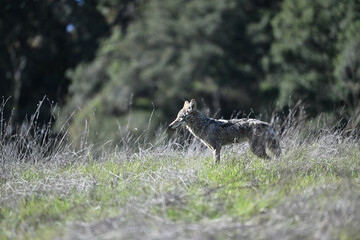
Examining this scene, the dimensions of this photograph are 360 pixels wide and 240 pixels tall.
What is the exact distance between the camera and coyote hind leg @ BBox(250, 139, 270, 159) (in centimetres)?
592

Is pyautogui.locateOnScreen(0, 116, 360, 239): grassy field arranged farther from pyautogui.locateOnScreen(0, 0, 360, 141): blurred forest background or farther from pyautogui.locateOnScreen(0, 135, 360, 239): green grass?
pyautogui.locateOnScreen(0, 0, 360, 141): blurred forest background

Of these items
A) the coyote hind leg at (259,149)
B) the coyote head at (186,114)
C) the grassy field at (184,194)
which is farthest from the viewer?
the coyote head at (186,114)

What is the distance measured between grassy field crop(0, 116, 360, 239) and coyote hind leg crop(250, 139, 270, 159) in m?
0.28

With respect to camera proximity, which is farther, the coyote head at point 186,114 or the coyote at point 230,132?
the coyote head at point 186,114

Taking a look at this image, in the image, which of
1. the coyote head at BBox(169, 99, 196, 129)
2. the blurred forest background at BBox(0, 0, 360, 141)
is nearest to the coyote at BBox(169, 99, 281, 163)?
the coyote head at BBox(169, 99, 196, 129)

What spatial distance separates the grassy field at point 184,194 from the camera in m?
3.58

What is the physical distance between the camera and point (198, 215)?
4.00m

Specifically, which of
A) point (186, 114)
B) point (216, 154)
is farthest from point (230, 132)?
point (186, 114)

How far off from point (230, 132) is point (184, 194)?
2168 mm

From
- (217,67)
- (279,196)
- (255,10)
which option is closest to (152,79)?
(217,67)

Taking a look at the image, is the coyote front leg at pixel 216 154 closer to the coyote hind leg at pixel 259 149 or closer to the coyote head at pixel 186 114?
the coyote hind leg at pixel 259 149

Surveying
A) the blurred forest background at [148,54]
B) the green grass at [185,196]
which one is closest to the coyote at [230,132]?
the green grass at [185,196]

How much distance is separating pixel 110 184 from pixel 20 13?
71.8 ft

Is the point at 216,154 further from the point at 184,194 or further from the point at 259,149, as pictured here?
the point at 184,194
